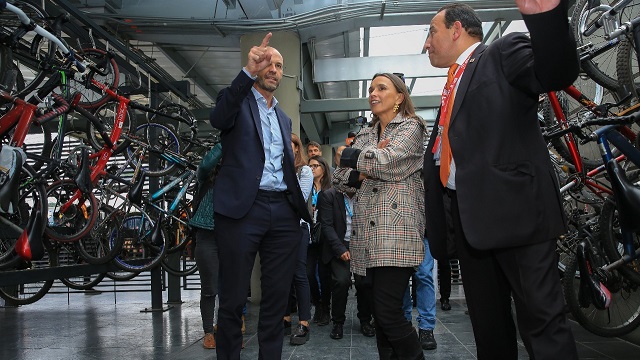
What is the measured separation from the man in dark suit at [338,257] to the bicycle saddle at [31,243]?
2651 mm

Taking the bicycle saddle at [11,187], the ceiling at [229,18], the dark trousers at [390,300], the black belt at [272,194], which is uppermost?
the ceiling at [229,18]

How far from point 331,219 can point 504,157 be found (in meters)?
3.99

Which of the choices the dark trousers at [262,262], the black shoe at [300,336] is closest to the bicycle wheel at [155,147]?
the black shoe at [300,336]

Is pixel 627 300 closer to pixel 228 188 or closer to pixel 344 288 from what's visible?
pixel 344 288

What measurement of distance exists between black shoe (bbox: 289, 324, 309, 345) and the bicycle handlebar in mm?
3141

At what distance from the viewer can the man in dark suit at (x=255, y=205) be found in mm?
2807

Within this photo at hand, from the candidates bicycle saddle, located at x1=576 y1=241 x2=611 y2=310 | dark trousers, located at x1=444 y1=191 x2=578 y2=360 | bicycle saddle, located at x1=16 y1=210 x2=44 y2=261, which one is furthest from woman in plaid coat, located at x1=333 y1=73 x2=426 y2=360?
bicycle saddle, located at x1=16 y1=210 x2=44 y2=261

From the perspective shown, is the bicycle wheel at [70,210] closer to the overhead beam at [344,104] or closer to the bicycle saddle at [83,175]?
the bicycle saddle at [83,175]

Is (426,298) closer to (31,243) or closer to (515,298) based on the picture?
(515,298)

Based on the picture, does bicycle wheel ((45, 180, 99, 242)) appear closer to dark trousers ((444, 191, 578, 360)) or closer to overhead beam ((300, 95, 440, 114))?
dark trousers ((444, 191, 578, 360))

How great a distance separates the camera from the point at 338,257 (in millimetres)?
5551

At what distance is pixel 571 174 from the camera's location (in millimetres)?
4648

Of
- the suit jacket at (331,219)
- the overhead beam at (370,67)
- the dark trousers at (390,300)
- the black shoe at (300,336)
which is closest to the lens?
the dark trousers at (390,300)

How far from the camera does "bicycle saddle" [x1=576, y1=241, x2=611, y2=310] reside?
375cm
